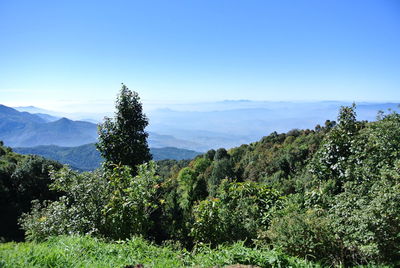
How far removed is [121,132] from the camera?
1041cm

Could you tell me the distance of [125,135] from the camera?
10.4 meters

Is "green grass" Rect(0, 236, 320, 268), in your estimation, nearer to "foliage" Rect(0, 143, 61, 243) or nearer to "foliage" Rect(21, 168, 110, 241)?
"foliage" Rect(21, 168, 110, 241)

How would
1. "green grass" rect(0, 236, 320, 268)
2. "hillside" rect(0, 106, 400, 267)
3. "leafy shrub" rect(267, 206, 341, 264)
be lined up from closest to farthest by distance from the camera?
"green grass" rect(0, 236, 320, 268) → "hillside" rect(0, 106, 400, 267) → "leafy shrub" rect(267, 206, 341, 264)

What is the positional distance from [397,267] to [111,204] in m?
5.34

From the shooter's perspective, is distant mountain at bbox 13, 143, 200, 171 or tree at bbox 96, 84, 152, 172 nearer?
tree at bbox 96, 84, 152, 172

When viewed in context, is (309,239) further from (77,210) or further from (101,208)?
(77,210)

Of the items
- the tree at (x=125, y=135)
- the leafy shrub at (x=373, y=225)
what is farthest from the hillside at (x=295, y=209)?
the tree at (x=125, y=135)

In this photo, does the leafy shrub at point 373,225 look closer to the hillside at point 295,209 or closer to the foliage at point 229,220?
the hillside at point 295,209

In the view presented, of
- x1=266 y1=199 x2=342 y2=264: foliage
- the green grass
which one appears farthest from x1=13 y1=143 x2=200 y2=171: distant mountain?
x1=266 y1=199 x2=342 y2=264: foliage

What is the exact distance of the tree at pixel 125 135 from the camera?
10164mm

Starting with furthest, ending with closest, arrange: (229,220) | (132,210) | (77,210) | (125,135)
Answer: (125,135), (77,210), (132,210), (229,220)

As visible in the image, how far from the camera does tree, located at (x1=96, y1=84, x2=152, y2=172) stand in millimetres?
10164

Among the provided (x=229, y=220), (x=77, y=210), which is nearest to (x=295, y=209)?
(x=229, y=220)

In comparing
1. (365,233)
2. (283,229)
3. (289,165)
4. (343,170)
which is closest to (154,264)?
(283,229)
